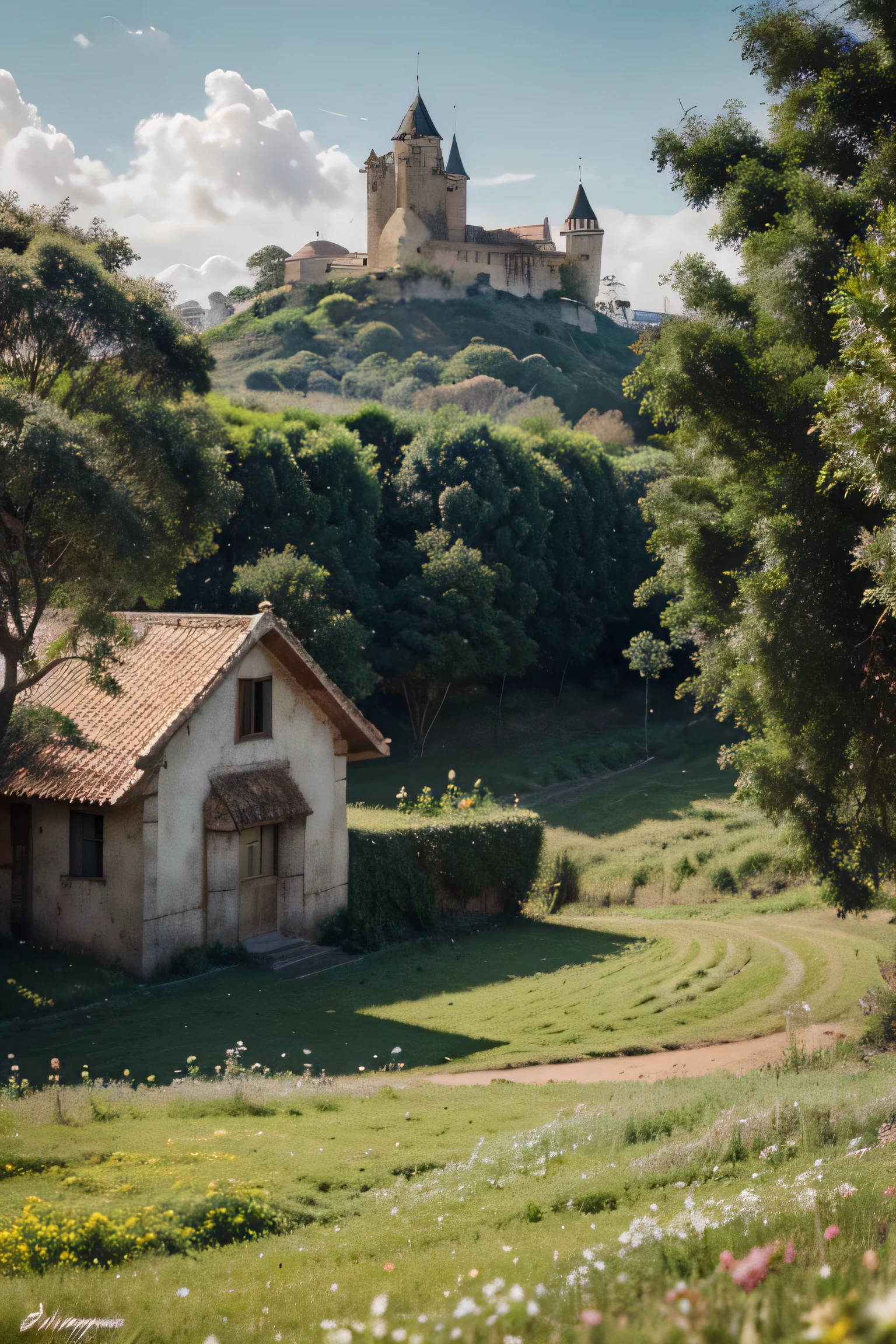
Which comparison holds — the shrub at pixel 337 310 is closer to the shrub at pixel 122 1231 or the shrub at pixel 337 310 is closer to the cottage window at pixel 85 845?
the cottage window at pixel 85 845

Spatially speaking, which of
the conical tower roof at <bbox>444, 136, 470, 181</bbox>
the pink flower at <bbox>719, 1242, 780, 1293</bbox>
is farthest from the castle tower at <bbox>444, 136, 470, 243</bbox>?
the pink flower at <bbox>719, 1242, 780, 1293</bbox>

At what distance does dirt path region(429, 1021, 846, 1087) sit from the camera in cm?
1370

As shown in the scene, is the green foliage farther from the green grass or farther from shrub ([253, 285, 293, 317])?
shrub ([253, 285, 293, 317])

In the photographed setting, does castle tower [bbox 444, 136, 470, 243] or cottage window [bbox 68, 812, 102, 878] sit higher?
castle tower [bbox 444, 136, 470, 243]

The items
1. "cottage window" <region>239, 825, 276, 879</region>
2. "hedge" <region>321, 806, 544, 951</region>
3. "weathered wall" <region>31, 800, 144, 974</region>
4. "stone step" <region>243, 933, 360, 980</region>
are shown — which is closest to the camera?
"weathered wall" <region>31, 800, 144, 974</region>

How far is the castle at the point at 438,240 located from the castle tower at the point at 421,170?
0.09 m

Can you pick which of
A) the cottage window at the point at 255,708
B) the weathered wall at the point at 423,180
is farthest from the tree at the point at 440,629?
the weathered wall at the point at 423,180

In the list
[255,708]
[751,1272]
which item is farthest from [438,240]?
[751,1272]

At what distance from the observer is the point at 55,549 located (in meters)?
15.8

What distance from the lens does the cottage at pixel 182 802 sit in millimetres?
18812

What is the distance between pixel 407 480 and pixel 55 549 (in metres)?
36.0

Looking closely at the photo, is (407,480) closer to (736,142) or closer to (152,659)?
(152,659)

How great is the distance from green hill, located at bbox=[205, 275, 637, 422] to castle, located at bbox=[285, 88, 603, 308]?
3.61 m

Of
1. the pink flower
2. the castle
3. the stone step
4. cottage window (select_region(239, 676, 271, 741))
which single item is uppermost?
the castle
